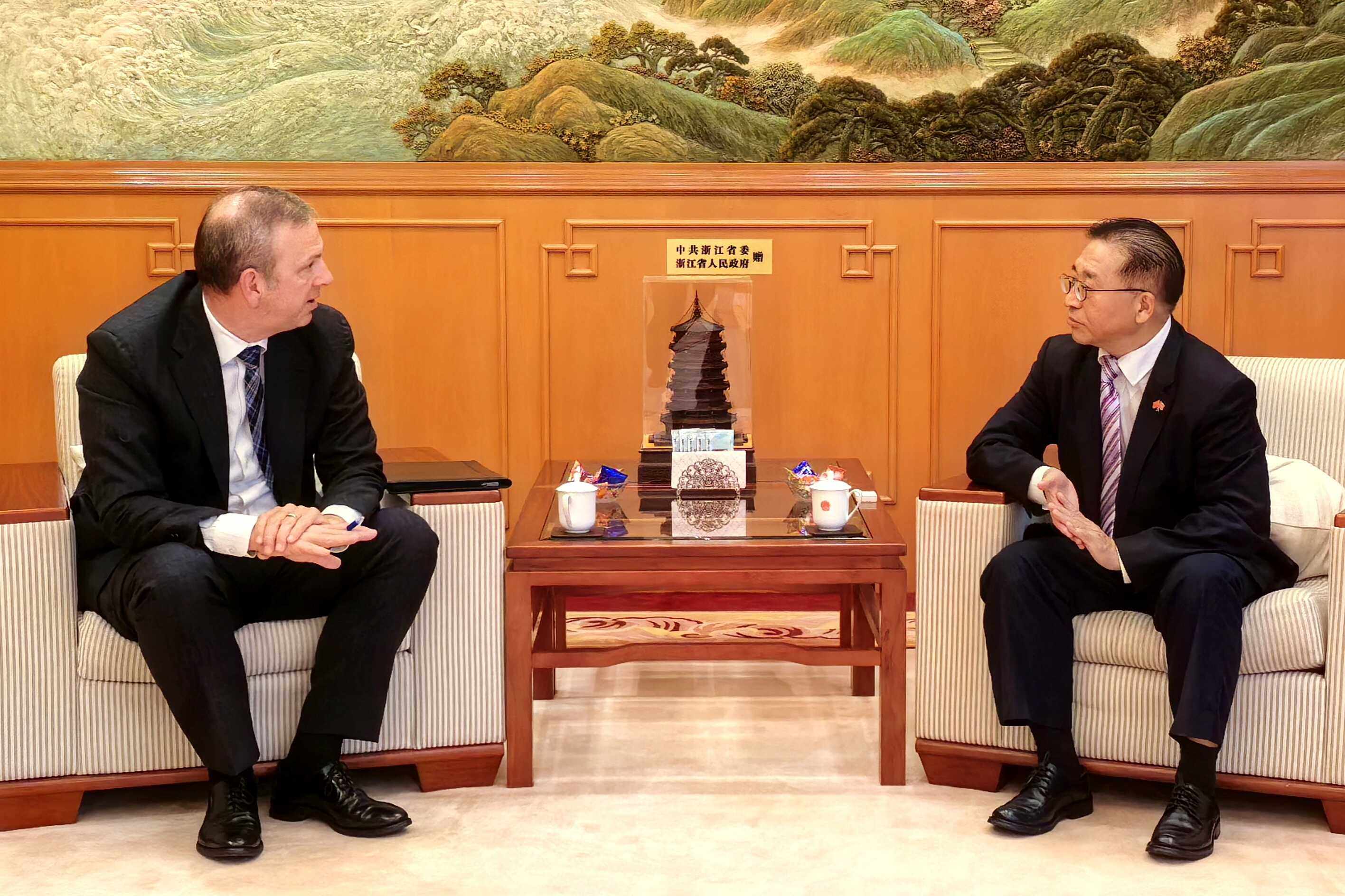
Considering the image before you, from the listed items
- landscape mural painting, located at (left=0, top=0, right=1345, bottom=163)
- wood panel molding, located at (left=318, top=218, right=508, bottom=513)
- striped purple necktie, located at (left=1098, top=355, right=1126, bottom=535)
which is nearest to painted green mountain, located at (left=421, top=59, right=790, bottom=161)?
landscape mural painting, located at (left=0, top=0, right=1345, bottom=163)

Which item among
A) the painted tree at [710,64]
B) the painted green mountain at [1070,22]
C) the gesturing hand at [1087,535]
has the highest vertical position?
the painted green mountain at [1070,22]

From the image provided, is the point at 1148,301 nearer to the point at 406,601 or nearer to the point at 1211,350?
the point at 1211,350

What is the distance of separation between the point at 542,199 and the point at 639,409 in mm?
806

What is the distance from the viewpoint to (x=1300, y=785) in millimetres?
2689

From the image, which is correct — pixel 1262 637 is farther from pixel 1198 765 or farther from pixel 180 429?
pixel 180 429

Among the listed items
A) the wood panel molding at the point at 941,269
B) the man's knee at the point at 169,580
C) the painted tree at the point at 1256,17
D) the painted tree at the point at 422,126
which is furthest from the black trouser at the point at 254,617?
the painted tree at the point at 1256,17

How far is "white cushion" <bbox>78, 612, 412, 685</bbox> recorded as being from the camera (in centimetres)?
269

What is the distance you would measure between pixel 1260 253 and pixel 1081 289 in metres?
1.98

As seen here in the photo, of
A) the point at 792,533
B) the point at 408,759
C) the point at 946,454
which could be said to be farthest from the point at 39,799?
the point at 946,454

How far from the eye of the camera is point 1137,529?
2.88 meters

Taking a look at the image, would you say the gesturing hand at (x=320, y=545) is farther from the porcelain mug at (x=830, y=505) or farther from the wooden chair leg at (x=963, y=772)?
the wooden chair leg at (x=963, y=772)

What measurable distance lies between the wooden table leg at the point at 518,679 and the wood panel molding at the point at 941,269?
2.20 meters

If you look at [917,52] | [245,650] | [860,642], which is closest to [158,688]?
[245,650]

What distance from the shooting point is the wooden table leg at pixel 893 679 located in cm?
288
